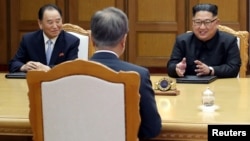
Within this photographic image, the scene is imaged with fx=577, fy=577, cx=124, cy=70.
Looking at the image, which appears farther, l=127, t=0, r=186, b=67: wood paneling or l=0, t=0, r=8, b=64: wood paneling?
l=0, t=0, r=8, b=64: wood paneling

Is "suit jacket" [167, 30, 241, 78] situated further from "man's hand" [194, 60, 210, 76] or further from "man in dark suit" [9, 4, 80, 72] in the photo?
"man in dark suit" [9, 4, 80, 72]

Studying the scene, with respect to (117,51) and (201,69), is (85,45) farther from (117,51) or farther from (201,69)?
(117,51)

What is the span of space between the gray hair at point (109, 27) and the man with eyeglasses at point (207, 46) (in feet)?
5.88

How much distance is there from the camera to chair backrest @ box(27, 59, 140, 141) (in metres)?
2.26

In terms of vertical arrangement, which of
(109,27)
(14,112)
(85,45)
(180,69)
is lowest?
(14,112)

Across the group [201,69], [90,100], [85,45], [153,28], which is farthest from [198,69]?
[153,28]

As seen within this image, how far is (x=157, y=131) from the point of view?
2.47m

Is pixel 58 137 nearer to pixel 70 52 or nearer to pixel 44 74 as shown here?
pixel 44 74

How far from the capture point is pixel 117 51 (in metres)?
2.48

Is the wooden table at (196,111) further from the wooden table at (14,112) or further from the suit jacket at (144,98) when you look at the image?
the wooden table at (14,112)

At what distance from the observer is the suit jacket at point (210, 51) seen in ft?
14.0

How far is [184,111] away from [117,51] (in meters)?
0.53

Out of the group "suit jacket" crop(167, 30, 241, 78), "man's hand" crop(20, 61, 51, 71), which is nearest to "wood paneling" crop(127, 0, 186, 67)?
"suit jacket" crop(167, 30, 241, 78)

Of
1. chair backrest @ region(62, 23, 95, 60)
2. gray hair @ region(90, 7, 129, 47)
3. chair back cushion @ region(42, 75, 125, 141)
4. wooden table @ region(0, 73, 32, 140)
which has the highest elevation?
gray hair @ region(90, 7, 129, 47)
